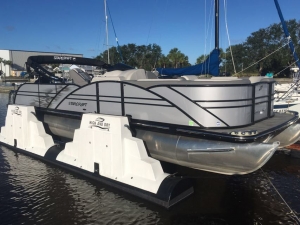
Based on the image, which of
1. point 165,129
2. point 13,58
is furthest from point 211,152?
point 13,58

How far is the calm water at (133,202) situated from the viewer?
5387mm

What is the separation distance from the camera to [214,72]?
10.5 meters

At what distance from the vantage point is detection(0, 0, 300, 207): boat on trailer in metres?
5.21

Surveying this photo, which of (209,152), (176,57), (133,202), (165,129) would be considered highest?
(176,57)

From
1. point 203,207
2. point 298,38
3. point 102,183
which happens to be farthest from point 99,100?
point 298,38

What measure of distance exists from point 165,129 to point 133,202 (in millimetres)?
1707

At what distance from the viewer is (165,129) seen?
19.0 feet

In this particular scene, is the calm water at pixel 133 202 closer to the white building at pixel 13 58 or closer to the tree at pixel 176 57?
the tree at pixel 176 57

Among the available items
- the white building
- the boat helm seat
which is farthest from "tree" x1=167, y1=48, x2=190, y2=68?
the boat helm seat

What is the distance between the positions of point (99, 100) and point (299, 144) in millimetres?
7032

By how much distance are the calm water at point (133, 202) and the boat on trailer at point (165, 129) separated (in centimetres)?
27

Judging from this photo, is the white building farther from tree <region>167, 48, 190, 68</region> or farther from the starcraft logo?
the starcraft logo

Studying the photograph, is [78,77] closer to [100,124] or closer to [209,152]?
[100,124]

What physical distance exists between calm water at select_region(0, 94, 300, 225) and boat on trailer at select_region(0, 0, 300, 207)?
27 centimetres
